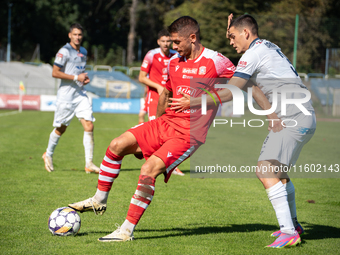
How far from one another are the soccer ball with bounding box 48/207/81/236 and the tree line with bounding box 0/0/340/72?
753 inches

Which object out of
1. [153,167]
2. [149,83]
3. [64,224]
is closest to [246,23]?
[153,167]

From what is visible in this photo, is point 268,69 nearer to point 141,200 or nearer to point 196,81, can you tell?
point 196,81

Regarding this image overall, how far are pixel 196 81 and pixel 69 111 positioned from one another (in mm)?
4107

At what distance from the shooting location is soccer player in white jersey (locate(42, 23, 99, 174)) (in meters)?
7.75

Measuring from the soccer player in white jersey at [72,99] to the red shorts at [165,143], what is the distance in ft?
12.1

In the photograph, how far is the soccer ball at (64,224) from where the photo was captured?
4.14m

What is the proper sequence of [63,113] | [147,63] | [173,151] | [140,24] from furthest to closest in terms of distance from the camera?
[140,24], [147,63], [63,113], [173,151]

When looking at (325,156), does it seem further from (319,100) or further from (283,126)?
(319,100)

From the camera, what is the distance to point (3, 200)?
554 cm

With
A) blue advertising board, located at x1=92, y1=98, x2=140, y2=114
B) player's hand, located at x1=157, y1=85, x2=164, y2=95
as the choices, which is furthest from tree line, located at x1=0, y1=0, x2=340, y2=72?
player's hand, located at x1=157, y1=85, x2=164, y2=95

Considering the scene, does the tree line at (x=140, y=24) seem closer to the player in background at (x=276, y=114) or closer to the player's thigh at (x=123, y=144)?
the player in background at (x=276, y=114)

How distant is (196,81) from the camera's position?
441cm

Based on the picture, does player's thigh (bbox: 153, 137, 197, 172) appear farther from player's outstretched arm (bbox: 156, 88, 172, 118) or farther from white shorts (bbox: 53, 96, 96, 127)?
white shorts (bbox: 53, 96, 96, 127)

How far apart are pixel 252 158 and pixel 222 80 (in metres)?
6.26
